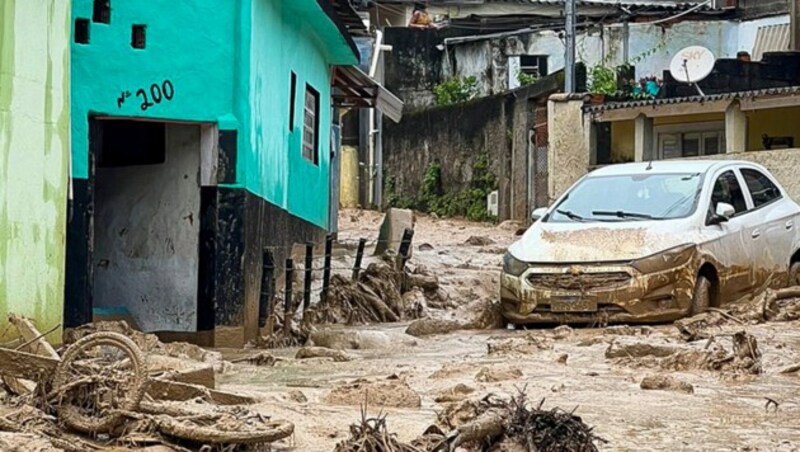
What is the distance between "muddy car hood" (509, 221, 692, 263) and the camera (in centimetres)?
1255

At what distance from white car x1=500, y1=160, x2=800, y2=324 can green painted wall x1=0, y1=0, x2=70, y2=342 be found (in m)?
4.76

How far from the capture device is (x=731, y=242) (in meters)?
13.3

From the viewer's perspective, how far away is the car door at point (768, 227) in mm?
13844

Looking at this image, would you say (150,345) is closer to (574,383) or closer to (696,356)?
(574,383)

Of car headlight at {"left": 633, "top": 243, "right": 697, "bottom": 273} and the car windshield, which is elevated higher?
the car windshield

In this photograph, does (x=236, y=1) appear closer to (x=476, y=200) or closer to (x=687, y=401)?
(x=687, y=401)

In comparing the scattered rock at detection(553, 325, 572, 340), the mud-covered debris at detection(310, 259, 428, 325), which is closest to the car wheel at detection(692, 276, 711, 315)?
the scattered rock at detection(553, 325, 572, 340)

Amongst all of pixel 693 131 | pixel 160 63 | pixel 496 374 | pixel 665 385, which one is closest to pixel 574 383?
pixel 496 374

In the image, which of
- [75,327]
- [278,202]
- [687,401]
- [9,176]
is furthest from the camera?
[278,202]

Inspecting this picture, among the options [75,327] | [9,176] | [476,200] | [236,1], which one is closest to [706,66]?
[476,200]

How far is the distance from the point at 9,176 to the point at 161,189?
4049 mm

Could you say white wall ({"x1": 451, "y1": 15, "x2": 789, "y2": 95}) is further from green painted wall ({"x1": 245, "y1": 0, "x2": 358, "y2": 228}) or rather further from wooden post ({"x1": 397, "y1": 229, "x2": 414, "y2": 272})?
wooden post ({"x1": 397, "y1": 229, "x2": 414, "y2": 272})

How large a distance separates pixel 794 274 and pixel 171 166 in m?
6.63

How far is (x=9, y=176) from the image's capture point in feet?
29.2
